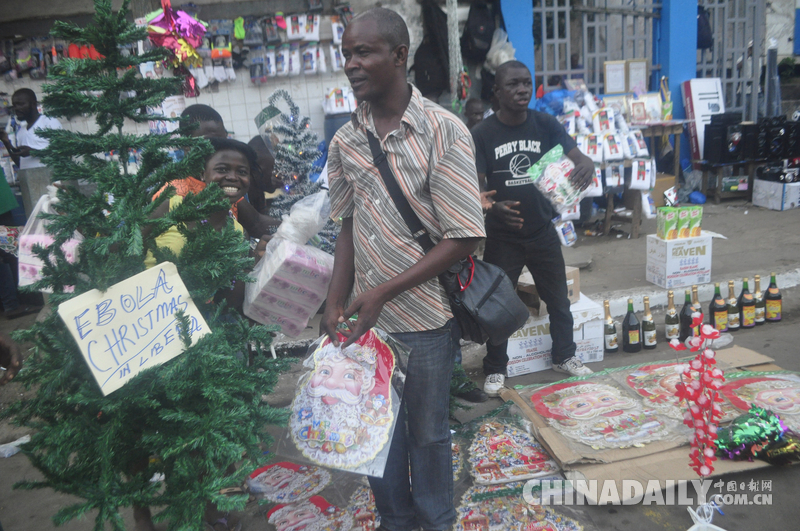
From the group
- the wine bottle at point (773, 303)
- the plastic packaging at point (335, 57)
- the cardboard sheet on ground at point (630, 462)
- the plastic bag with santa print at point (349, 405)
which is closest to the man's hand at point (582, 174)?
the cardboard sheet on ground at point (630, 462)

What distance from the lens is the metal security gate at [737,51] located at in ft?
28.2

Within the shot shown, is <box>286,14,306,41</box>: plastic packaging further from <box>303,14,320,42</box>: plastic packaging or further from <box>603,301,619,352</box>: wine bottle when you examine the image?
<box>603,301,619,352</box>: wine bottle

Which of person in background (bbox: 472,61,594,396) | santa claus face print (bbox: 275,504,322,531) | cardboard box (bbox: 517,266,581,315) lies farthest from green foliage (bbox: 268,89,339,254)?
santa claus face print (bbox: 275,504,322,531)

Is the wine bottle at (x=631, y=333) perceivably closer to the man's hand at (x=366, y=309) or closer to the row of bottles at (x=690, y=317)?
the row of bottles at (x=690, y=317)

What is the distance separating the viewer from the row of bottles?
13.2ft

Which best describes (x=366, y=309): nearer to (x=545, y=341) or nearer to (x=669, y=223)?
(x=545, y=341)

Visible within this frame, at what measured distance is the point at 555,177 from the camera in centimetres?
323

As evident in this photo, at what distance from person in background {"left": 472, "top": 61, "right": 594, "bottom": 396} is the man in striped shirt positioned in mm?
1415

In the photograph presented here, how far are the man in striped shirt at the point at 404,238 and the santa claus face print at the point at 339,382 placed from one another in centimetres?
9

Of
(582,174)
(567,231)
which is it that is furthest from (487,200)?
(567,231)

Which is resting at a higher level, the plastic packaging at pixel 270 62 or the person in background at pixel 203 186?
the plastic packaging at pixel 270 62

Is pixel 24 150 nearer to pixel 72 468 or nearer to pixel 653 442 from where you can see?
pixel 72 468

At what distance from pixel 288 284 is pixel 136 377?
95cm
